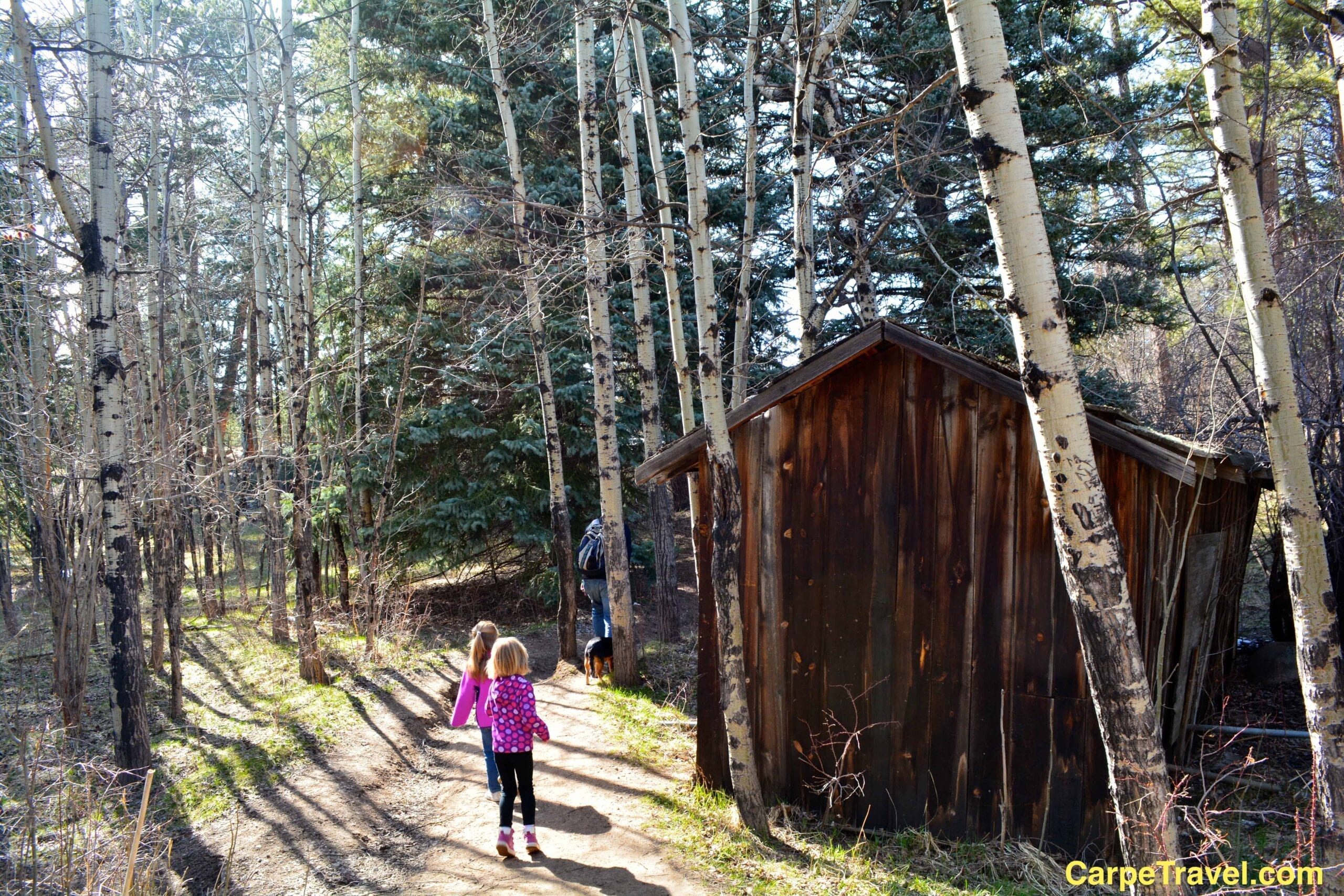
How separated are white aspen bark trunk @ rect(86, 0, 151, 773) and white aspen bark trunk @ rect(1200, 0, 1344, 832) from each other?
24.5ft

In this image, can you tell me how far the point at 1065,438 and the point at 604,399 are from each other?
627 centimetres

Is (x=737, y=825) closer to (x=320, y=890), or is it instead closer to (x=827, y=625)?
(x=827, y=625)

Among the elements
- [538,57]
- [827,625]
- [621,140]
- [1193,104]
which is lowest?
[827,625]

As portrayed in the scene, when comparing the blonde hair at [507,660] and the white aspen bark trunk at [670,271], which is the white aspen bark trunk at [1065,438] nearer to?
the white aspen bark trunk at [670,271]

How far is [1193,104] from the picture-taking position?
11.3 metres

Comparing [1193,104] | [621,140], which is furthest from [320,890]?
[1193,104]

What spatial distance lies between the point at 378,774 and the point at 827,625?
4.45m

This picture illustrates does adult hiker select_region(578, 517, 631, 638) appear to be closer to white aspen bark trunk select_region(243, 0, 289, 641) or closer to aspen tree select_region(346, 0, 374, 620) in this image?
aspen tree select_region(346, 0, 374, 620)

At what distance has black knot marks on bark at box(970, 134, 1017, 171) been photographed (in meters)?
3.39

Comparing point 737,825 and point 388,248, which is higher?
point 388,248

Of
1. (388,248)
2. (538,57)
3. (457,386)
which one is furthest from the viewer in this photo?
(388,248)

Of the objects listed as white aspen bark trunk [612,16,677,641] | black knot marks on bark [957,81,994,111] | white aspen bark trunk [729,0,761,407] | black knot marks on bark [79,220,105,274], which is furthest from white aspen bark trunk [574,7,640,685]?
black knot marks on bark [957,81,994,111]

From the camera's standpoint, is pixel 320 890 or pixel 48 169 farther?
pixel 48 169

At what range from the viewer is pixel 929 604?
217 inches
